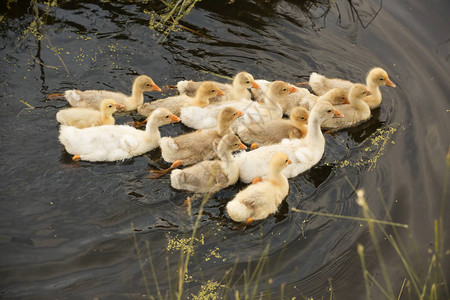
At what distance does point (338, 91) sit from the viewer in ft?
21.2

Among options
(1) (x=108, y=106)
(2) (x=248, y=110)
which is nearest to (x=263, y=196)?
(2) (x=248, y=110)

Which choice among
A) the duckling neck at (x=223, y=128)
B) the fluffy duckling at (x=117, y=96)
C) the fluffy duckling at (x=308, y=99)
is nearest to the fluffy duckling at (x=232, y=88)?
the fluffy duckling at (x=117, y=96)

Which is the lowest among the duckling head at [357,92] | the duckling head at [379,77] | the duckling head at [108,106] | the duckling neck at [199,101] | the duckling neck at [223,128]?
the duckling head at [108,106]

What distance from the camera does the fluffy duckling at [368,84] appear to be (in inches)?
259

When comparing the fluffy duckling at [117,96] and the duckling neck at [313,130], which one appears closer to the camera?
the duckling neck at [313,130]

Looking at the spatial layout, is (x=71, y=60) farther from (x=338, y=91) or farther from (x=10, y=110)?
(x=338, y=91)

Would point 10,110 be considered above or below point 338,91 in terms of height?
below

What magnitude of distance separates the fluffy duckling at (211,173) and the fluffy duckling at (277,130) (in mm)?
621

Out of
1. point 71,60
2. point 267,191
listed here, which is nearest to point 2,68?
point 71,60

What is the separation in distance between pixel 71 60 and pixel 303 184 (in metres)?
3.51

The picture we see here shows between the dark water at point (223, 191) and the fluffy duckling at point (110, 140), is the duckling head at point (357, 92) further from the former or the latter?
the fluffy duckling at point (110, 140)

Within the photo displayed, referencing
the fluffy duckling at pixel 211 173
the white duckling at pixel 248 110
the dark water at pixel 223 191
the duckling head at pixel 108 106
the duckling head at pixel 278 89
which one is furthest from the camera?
the duckling head at pixel 278 89

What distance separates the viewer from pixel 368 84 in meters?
6.70

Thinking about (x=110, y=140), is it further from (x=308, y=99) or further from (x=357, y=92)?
(x=357, y=92)
